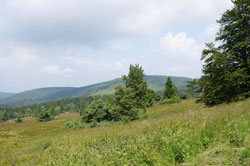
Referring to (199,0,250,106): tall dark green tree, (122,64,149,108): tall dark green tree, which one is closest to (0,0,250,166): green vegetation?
(199,0,250,106): tall dark green tree

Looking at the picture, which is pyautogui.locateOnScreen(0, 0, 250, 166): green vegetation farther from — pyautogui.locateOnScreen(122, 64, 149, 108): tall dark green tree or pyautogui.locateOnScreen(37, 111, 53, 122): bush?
pyautogui.locateOnScreen(37, 111, 53, 122): bush

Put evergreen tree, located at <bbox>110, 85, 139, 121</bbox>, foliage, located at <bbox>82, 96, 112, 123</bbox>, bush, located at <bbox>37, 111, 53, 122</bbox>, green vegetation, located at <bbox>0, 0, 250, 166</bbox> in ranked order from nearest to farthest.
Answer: green vegetation, located at <bbox>0, 0, 250, 166</bbox> < evergreen tree, located at <bbox>110, 85, 139, 121</bbox> < foliage, located at <bbox>82, 96, 112, 123</bbox> < bush, located at <bbox>37, 111, 53, 122</bbox>

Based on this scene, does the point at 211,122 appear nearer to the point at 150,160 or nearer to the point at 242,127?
the point at 242,127

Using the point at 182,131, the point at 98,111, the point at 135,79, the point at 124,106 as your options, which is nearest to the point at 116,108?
the point at 124,106

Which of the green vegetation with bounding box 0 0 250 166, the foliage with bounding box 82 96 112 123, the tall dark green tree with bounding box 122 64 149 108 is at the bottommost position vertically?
the foliage with bounding box 82 96 112 123

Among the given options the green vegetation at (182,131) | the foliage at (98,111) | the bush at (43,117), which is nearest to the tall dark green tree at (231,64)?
the green vegetation at (182,131)

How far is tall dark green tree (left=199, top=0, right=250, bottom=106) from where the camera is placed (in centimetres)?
1205

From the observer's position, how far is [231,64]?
41.7 ft

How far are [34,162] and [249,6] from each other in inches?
709

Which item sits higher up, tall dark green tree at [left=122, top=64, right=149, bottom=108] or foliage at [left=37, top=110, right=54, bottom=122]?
tall dark green tree at [left=122, top=64, right=149, bottom=108]

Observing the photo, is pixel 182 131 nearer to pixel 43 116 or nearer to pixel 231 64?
pixel 231 64

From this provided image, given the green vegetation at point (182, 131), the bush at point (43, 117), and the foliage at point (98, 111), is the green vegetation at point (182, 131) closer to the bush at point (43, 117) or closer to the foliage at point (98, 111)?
the foliage at point (98, 111)

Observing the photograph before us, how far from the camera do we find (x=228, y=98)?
1278 centimetres

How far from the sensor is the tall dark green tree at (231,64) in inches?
475
